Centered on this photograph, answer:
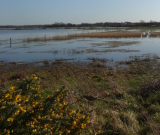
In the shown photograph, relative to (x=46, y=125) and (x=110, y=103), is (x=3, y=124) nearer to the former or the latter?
(x=46, y=125)

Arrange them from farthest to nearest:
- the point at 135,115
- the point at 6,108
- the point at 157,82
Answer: the point at 157,82
the point at 135,115
the point at 6,108

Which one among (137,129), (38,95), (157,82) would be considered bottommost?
(137,129)

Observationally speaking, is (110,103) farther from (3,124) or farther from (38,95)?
(3,124)

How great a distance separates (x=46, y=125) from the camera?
259 cm

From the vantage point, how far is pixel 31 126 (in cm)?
248

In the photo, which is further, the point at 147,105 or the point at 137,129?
the point at 147,105

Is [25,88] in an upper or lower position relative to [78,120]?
upper

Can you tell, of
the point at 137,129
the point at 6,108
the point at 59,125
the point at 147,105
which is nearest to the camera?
the point at 6,108

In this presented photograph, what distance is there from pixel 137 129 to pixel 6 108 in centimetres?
329

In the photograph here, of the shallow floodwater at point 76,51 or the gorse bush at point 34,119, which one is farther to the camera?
the shallow floodwater at point 76,51

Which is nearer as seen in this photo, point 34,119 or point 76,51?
point 34,119

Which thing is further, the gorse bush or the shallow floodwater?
the shallow floodwater

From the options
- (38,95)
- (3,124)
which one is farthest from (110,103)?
(3,124)

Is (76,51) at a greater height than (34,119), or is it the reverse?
(76,51)
